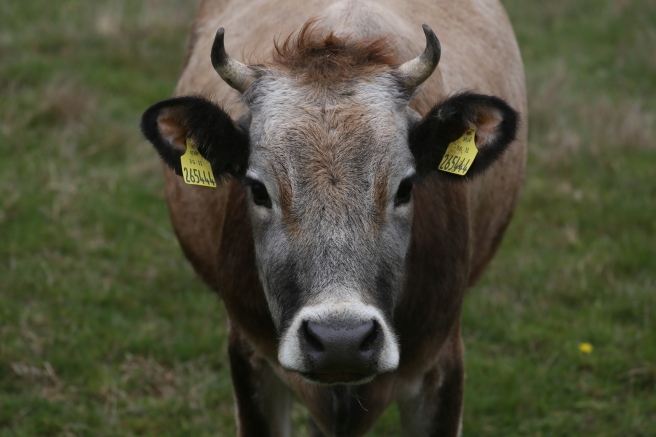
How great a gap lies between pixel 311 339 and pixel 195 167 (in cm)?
105

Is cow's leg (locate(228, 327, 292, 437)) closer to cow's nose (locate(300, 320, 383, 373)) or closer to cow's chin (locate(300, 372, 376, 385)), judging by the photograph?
cow's chin (locate(300, 372, 376, 385))

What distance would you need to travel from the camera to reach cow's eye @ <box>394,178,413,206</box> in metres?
3.73

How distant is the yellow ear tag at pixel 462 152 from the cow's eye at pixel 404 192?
0.90 ft

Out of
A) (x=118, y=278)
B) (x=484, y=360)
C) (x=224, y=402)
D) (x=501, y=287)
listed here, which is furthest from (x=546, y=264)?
(x=118, y=278)

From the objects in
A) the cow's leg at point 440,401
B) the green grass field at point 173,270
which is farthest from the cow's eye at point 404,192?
the green grass field at point 173,270

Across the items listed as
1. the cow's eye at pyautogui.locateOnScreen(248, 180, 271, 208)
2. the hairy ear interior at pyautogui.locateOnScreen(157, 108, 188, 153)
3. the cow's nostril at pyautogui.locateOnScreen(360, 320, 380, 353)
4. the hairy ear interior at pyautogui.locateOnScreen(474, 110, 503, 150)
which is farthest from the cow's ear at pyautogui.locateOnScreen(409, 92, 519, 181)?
the hairy ear interior at pyautogui.locateOnScreen(157, 108, 188, 153)

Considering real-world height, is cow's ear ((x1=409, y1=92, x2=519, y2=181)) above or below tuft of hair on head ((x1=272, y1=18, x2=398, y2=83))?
below

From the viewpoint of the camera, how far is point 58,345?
6113mm

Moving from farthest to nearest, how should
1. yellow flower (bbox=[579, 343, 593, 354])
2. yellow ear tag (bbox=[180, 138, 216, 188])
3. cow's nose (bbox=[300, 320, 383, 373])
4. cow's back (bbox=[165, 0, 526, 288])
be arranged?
yellow flower (bbox=[579, 343, 593, 354]) < cow's back (bbox=[165, 0, 526, 288]) < yellow ear tag (bbox=[180, 138, 216, 188]) < cow's nose (bbox=[300, 320, 383, 373])

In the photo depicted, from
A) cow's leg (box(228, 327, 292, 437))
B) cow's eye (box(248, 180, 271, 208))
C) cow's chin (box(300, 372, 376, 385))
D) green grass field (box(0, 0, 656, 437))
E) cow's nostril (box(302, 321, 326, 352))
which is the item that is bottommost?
green grass field (box(0, 0, 656, 437))

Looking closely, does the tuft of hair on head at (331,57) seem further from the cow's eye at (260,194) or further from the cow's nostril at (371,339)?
the cow's nostril at (371,339)

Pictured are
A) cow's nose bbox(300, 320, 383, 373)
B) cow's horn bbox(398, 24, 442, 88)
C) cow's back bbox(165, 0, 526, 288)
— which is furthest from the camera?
cow's back bbox(165, 0, 526, 288)

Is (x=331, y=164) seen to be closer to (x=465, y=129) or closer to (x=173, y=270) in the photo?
(x=465, y=129)

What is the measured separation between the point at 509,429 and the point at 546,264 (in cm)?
194
